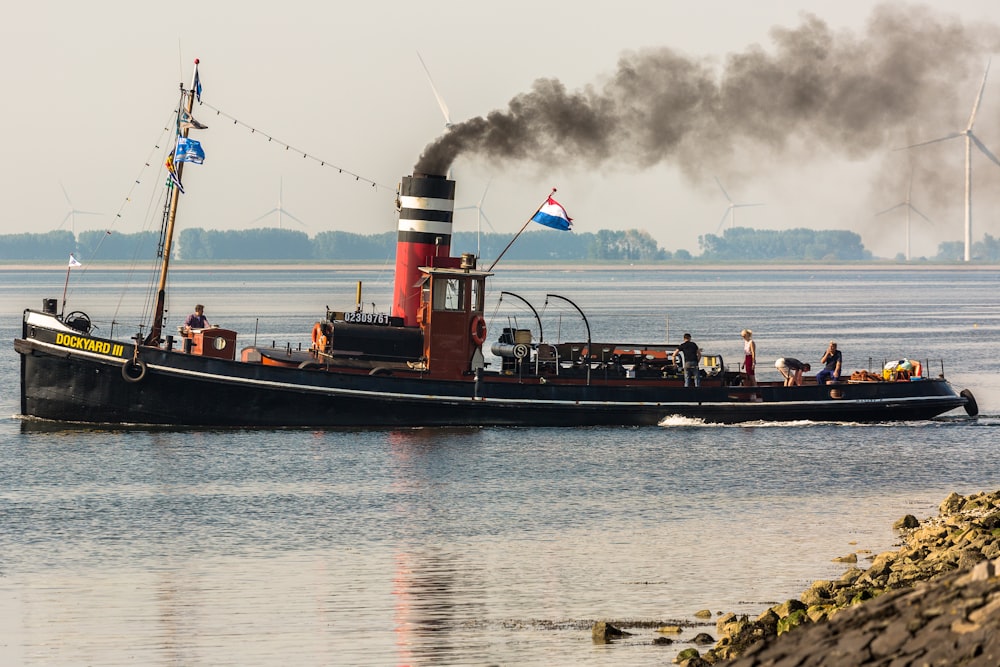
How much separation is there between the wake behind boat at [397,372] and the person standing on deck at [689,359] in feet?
0.81

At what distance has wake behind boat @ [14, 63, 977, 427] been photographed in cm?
3459

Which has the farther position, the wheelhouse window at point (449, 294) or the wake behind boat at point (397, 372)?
the wheelhouse window at point (449, 294)

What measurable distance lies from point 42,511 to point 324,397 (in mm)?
10202

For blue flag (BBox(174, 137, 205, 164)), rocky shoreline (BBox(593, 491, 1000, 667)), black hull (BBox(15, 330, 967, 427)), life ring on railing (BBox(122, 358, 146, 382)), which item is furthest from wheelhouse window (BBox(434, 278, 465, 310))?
rocky shoreline (BBox(593, 491, 1000, 667))

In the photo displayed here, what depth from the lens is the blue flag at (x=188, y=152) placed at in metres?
35.0

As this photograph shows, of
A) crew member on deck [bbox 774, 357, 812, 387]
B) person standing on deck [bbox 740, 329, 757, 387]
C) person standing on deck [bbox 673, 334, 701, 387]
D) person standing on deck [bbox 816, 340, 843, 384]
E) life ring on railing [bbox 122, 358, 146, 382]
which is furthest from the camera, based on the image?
crew member on deck [bbox 774, 357, 812, 387]

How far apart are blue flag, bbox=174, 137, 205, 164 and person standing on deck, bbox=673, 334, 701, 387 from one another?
1284cm

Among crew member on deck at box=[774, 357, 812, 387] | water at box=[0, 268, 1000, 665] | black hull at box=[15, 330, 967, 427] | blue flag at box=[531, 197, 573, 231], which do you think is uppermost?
blue flag at box=[531, 197, 573, 231]

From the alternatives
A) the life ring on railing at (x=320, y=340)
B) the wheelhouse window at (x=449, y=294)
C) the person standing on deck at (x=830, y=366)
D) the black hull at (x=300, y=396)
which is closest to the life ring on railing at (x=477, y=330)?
the wheelhouse window at (x=449, y=294)

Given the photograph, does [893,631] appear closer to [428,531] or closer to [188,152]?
[428,531]

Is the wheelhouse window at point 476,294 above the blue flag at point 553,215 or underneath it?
underneath

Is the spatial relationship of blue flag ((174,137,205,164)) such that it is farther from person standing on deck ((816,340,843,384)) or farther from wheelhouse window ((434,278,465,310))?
person standing on deck ((816,340,843,384))

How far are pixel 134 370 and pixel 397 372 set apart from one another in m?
6.30

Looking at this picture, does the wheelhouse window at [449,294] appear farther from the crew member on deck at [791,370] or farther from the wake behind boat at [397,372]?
the crew member on deck at [791,370]
